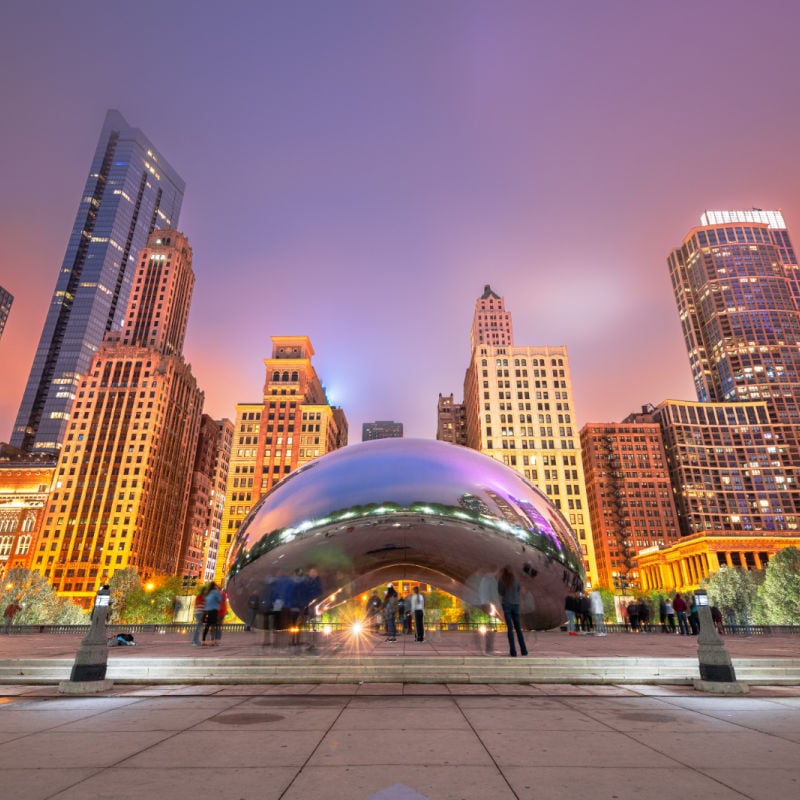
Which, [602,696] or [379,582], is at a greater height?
[379,582]

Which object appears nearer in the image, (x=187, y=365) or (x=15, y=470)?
(x=15, y=470)

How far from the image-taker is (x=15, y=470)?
137875 mm

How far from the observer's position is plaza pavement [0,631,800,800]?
350cm

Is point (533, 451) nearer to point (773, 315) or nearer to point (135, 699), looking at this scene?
point (135, 699)

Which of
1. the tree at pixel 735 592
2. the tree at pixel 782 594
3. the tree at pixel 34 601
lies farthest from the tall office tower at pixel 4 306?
the tree at pixel 782 594

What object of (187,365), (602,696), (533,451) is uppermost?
(187,365)

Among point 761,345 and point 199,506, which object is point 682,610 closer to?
point 199,506

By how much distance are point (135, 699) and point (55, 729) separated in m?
2.14

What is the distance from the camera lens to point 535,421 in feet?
345

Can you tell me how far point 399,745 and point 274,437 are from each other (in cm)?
12574

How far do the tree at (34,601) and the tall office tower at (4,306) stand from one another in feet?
466

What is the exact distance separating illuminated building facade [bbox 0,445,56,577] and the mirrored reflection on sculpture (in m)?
143

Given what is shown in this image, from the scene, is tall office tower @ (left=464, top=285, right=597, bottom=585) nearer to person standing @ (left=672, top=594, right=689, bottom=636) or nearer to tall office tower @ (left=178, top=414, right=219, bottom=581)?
person standing @ (left=672, top=594, right=689, bottom=636)

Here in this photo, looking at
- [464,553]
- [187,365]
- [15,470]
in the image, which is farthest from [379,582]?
[15,470]
